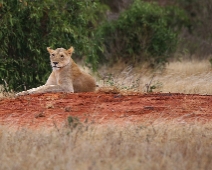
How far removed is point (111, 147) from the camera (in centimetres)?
676

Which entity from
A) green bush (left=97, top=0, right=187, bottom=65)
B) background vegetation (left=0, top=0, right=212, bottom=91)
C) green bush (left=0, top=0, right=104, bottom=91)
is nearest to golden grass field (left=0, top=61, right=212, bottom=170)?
background vegetation (left=0, top=0, right=212, bottom=91)

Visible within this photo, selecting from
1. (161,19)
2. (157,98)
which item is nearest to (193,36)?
(161,19)

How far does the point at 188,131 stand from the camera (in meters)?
7.96

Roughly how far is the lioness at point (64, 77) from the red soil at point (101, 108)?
2.21ft

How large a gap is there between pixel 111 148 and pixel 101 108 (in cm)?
273

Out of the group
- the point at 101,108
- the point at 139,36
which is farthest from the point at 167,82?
the point at 101,108

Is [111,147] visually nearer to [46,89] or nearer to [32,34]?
[46,89]

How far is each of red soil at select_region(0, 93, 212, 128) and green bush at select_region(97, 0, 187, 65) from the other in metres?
10.4

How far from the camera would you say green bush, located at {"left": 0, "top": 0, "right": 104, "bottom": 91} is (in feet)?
47.3

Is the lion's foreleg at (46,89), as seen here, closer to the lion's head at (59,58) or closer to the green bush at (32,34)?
the lion's head at (59,58)

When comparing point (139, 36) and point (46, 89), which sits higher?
point (46, 89)

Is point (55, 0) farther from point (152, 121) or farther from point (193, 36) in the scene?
point (193, 36)

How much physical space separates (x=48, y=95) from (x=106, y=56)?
36.1ft

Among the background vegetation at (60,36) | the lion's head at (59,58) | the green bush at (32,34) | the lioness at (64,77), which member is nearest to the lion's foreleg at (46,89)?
the lioness at (64,77)
